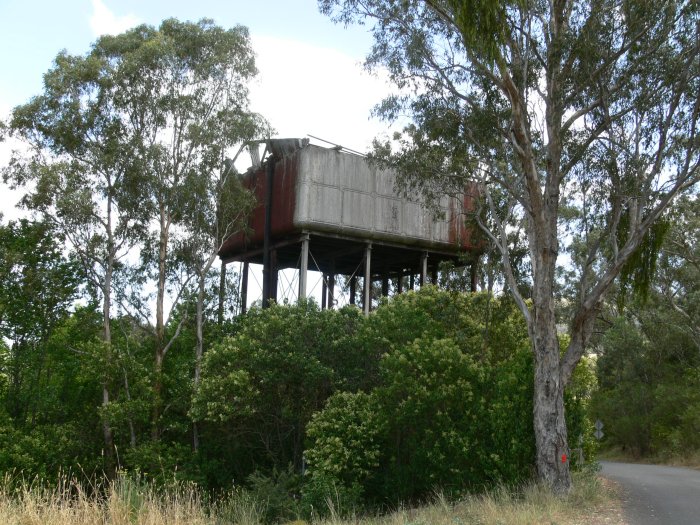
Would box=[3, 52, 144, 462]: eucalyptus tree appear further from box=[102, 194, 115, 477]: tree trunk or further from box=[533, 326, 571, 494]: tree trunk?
box=[533, 326, 571, 494]: tree trunk

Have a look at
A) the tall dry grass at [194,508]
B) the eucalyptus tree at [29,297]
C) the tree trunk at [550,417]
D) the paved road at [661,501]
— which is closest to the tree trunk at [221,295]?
the eucalyptus tree at [29,297]

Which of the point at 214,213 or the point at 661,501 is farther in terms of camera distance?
the point at 214,213

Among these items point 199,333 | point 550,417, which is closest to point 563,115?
point 550,417

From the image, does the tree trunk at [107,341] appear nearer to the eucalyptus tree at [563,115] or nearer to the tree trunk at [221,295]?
the tree trunk at [221,295]

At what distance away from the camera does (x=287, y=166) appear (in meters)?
32.9

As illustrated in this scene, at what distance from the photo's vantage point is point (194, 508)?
10.8 m

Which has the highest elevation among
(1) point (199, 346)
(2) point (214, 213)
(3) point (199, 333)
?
(2) point (214, 213)

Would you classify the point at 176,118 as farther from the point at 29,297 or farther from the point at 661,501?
the point at 661,501

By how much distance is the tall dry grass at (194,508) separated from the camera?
393 inches

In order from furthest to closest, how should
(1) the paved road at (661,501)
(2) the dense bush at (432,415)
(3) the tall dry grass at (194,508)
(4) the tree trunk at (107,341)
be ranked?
(4) the tree trunk at (107,341) → (2) the dense bush at (432,415) → (1) the paved road at (661,501) → (3) the tall dry grass at (194,508)

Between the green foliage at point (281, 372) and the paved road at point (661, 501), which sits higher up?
the green foliage at point (281, 372)

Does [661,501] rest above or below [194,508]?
below

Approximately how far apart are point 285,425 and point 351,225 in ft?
30.1

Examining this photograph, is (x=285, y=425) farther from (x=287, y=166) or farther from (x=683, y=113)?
(x=683, y=113)
